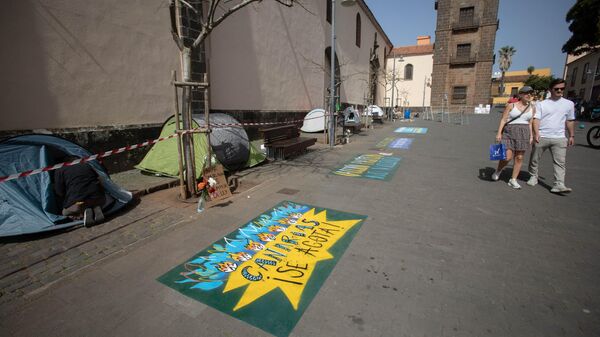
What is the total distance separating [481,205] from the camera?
488 cm

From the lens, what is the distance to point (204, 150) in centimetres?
662

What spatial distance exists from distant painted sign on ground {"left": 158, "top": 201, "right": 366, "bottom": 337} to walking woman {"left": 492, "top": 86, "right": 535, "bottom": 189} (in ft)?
12.5

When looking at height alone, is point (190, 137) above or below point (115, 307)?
above

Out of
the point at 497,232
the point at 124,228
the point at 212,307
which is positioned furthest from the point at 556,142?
the point at 124,228

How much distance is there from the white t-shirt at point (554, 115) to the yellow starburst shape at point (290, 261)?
426 cm

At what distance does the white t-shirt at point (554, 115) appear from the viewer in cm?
530

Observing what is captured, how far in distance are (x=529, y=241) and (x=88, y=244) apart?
561cm

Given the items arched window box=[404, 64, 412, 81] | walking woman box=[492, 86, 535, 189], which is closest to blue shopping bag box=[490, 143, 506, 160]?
walking woman box=[492, 86, 535, 189]

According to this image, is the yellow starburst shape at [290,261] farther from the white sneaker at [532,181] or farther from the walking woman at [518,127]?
Answer: the white sneaker at [532,181]

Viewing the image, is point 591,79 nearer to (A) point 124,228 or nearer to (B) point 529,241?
(B) point 529,241

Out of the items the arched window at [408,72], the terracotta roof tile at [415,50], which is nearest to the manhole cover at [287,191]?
the terracotta roof tile at [415,50]

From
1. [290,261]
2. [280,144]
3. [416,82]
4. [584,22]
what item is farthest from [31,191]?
[416,82]

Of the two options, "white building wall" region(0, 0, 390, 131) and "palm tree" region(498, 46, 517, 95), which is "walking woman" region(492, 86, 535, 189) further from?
"palm tree" region(498, 46, 517, 95)

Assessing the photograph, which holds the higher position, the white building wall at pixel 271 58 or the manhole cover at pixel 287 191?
the white building wall at pixel 271 58
